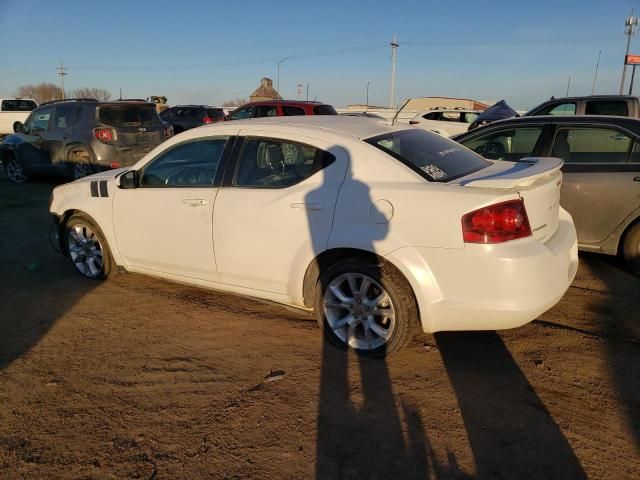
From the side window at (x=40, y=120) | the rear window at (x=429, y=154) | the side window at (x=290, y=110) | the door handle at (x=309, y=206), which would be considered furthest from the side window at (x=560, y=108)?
the side window at (x=40, y=120)

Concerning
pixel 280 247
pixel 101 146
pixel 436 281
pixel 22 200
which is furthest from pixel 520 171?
pixel 22 200

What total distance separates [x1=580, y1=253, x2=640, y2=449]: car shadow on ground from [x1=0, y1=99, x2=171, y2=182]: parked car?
8145mm

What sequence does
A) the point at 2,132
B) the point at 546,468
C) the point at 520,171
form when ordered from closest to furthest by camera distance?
the point at 546,468
the point at 520,171
the point at 2,132

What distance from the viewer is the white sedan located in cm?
306

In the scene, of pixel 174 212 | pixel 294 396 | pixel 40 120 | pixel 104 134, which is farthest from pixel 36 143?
pixel 294 396

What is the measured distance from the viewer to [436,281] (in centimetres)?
316

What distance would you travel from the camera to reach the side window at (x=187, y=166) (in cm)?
411

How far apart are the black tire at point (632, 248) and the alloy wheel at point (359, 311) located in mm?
2903

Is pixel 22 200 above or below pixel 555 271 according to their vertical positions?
below

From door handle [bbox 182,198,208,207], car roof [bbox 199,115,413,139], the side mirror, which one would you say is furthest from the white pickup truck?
car roof [bbox 199,115,413,139]

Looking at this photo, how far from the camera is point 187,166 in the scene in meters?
4.41

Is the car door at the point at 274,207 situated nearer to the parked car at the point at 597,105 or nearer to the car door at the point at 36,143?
the parked car at the point at 597,105

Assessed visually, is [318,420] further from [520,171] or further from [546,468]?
[520,171]

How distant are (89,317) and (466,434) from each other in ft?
10.5
